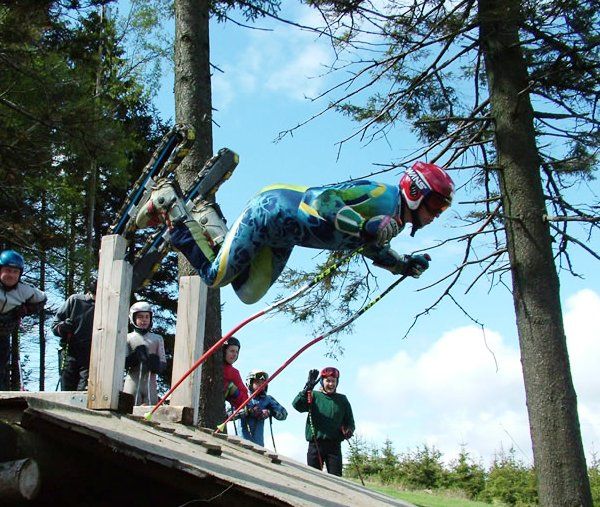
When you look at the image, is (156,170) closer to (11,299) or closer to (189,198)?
(189,198)

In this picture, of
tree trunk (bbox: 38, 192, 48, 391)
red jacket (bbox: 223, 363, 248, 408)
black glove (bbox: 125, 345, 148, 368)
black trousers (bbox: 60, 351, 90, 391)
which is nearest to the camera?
black glove (bbox: 125, 345, 148, 368)

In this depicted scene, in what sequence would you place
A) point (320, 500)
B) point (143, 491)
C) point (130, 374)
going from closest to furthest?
1. point (320, 500)
2. point (143, 491)
3. point (130, 374)

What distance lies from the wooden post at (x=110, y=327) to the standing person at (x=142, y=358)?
234 cm

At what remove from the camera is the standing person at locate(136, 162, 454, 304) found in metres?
5.23

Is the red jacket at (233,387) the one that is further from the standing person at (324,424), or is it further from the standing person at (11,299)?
the standing person at (11,299)

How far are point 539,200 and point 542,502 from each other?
3.28m

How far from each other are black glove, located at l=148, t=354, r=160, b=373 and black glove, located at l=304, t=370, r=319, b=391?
5.98 feet

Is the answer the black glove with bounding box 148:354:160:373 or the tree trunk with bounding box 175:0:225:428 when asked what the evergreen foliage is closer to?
the tree trunk with bounding box 175:0:225:428

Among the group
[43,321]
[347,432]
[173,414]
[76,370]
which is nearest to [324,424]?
[347,432]

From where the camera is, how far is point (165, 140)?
591cm

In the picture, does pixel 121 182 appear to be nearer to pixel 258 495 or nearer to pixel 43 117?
pixel 43 117

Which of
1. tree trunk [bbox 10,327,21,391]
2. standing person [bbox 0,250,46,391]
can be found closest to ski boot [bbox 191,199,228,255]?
standing person [bbox 0,250,46,391]

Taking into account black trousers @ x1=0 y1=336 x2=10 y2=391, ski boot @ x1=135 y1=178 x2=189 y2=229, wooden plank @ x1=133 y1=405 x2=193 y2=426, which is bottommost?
wooden plank @ x1=133 y1=405 x2=193 y2=426

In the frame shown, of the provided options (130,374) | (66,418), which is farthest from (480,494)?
(66,418)
